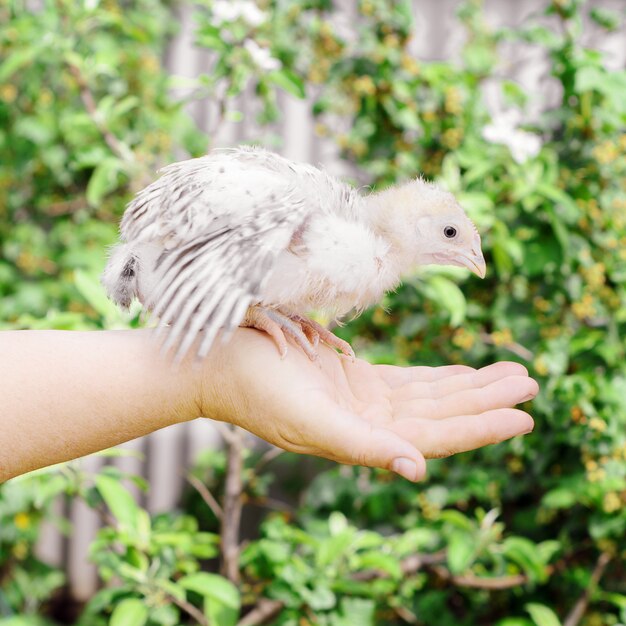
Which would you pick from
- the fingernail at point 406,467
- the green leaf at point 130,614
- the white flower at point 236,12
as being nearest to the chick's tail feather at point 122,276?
the fingernail at point 406,467

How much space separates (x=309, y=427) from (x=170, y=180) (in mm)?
443

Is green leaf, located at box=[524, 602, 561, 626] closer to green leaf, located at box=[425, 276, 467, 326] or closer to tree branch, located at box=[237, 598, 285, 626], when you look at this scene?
tree branch, located at box=[237, 598, 285, 626]

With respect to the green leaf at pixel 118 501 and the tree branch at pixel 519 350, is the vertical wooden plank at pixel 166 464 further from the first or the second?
the tree branch at pixel 519 350

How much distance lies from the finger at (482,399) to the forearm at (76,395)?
14.9 inches

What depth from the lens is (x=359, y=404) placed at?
136 centimetres

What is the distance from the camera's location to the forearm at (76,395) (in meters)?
1.27

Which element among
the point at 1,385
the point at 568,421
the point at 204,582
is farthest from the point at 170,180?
the point at 568,421

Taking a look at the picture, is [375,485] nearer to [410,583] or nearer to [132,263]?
[410,583]

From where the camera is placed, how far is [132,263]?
1314 mm

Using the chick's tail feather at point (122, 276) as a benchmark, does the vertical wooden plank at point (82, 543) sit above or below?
below

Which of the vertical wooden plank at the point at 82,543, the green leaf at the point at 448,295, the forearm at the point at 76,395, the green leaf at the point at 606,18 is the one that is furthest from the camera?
the vertical wooden plank at the point at 82,543

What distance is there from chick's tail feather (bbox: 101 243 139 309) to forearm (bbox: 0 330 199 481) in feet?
0.30

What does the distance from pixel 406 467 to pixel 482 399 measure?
28cm

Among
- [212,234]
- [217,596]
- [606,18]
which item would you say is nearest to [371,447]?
[212,234]
